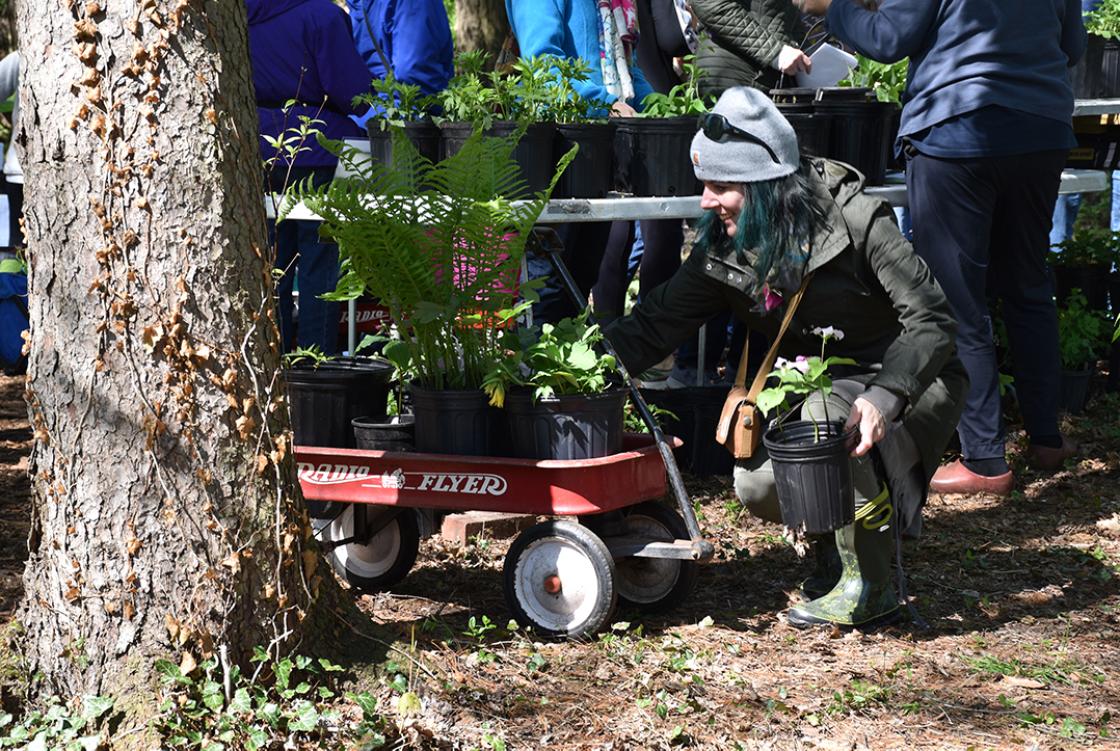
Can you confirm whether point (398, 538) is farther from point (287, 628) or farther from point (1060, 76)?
Result: point (1060, 76)

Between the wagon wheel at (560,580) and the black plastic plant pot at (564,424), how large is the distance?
0.72 ft

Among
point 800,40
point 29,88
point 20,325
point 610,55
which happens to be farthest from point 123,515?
point 20,325

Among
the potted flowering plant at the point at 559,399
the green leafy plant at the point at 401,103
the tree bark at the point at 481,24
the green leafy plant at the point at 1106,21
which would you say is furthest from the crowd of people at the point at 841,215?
the tree bark at the point at 481,24

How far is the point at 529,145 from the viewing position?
5.01 metres

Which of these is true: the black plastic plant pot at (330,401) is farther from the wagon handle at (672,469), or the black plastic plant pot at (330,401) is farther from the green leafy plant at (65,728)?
the green leafy plant at (65,728)

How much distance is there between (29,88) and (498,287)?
1496mm

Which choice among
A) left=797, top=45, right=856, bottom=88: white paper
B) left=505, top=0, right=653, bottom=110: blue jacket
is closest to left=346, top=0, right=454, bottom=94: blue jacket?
left=505, top=0, right=653, bottom=110: blue jacket

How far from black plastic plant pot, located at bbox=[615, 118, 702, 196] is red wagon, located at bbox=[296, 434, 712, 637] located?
1.44 meters

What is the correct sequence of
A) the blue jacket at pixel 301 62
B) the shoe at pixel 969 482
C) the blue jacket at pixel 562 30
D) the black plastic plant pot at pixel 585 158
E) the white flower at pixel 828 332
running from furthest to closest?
the blue jacket at pixel 562 30 → the blue jacket at pixel 301 62 → the shoe at pixel 969 482 → the black plastic plant pot at pixel 585 158 → the white flower at pixel 828 332

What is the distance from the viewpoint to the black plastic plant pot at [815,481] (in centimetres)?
385

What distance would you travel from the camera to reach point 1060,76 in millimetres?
5656

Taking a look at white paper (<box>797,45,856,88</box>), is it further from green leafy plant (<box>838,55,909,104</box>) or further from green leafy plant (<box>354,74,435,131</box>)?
green leafy plant (<box>354,74,435,131</box>)

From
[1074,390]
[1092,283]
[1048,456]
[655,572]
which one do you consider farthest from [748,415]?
[1092,283]

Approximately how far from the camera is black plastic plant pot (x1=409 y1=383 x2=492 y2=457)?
404 centimetres
